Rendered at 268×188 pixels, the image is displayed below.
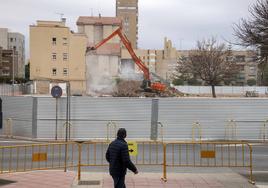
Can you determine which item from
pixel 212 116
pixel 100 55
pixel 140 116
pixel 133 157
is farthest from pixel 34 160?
pixel 100 55

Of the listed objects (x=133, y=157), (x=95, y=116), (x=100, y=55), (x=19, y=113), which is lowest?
(x=133, y=157)

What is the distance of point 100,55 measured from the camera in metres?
104

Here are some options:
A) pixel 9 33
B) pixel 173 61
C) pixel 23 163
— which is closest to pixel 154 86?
pixel 23 163

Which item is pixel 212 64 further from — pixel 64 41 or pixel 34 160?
pixel 34 160

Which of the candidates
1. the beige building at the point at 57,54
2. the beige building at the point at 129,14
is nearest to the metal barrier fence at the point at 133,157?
the beige building at the point at 57,54

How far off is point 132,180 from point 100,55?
9256 centimetres

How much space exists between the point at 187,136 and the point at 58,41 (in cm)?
7180

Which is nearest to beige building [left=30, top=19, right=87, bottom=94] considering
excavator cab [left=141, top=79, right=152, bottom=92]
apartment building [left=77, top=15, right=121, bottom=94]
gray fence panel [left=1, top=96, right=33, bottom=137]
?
apartment building [left=77, top=15, right=121, bottom=94]

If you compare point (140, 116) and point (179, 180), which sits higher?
point (140, 116)

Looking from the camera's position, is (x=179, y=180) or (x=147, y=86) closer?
(x=179, y=180)

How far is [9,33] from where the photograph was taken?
190 m

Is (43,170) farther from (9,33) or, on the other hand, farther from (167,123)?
(9,33)

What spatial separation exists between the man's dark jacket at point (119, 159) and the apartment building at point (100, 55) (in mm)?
65462

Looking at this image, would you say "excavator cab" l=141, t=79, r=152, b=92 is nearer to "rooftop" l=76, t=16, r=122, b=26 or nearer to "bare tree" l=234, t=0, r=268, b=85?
"bare tree" l=234, t=0, r=268, b=85
